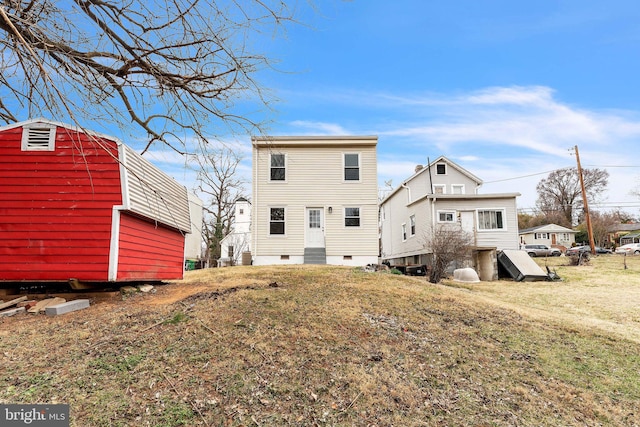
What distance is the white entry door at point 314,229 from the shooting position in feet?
47.8

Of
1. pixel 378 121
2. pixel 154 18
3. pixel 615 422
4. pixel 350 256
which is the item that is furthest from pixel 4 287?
pixel 378 121

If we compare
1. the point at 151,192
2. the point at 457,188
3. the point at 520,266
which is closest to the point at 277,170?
the point at 151,192

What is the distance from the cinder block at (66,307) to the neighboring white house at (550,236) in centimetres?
4796

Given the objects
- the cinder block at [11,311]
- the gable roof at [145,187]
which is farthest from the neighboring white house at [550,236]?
the cinder block at [11,311]

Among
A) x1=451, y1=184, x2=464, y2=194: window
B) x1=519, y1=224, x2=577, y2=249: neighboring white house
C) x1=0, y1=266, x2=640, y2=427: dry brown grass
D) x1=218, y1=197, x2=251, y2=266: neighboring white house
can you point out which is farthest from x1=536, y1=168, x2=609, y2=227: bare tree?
x1=0, y1=266, x2=640, y2=427: dry brown grass

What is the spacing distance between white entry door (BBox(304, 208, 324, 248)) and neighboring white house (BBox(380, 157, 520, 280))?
458 centimetres

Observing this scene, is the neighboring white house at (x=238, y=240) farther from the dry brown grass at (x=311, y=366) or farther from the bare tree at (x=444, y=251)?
the dry brown grass at (x=311, y=366)

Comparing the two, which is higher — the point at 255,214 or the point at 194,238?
the point at 255,214

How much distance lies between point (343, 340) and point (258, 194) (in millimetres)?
11062

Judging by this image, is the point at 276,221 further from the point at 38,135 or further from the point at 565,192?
the point at 565,192

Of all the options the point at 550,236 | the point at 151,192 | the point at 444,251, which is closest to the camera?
the point at 151,192

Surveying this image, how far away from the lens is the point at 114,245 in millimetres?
6172

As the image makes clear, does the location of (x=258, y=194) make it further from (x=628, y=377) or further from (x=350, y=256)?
(x=628, y=377)

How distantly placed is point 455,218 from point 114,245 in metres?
15.3
